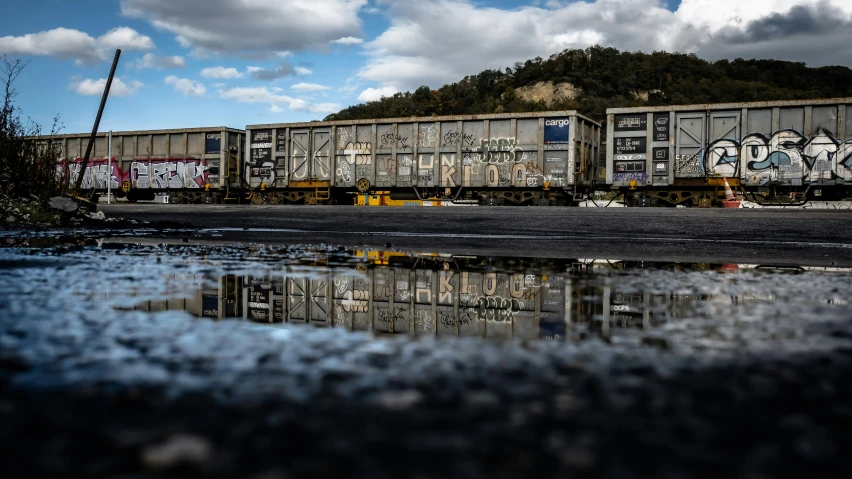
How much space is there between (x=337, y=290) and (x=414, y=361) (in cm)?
152

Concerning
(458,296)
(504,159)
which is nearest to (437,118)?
(504,159)

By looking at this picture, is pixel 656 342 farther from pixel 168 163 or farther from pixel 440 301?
pixel 168 163

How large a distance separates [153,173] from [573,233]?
2333 centimetres

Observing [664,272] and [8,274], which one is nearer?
[8,274]

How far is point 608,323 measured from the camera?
2188 mm

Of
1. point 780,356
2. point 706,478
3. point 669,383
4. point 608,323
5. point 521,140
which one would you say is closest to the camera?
point 706,478

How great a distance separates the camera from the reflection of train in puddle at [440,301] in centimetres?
215

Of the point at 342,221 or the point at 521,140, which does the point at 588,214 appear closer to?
the point at 342,221

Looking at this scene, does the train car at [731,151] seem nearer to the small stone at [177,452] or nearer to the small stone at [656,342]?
the small stone at [656,342]

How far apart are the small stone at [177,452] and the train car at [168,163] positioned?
85.6 feet

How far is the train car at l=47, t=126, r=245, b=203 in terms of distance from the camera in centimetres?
2600

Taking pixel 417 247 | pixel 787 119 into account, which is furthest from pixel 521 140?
pixel 417 247

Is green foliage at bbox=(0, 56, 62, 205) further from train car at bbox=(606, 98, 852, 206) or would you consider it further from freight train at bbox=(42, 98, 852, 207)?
train car at bbox=(606, 98, 852, 206)

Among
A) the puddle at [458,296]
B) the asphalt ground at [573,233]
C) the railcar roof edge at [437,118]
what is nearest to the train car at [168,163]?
the railcar roof edge at [437,118]
